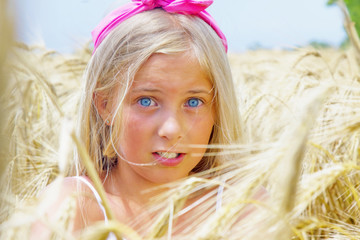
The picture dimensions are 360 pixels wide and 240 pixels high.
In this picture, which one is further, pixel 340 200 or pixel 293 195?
pixel 340 200

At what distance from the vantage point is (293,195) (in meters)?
0.46

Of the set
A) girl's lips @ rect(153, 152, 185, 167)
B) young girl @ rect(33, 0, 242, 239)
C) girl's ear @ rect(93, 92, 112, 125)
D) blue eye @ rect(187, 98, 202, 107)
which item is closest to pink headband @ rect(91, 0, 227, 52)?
young girl @ rect(33, 0, 242, 239)

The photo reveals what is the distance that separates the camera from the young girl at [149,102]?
1005 mm

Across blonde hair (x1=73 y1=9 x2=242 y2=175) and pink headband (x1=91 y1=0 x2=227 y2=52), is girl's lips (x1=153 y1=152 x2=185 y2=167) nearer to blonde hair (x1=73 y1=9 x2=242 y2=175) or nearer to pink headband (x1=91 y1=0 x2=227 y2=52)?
blonde hair (x1=73 y1=9 x2=242 y2=175)

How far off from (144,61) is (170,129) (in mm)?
184

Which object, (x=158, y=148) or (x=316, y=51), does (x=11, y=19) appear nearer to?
(x=158, y=148)

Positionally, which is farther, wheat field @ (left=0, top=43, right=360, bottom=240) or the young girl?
the young girl

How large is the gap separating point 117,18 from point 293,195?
0.82 m

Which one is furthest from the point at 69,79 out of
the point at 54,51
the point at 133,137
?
the point at 133,137

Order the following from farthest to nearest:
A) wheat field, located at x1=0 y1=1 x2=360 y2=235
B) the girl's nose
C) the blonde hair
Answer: the blonde hair → the girl's nose → wheat field, located at x1=0 y1=1 x2=360 y2=235

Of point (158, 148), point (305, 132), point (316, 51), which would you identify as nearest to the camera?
point (305, 132)

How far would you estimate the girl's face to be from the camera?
992mm

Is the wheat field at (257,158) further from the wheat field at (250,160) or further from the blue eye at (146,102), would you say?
the blue eye at (146,102)

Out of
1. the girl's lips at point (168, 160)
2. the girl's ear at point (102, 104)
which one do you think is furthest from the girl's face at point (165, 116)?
the girl's ear at point (102, 104)
